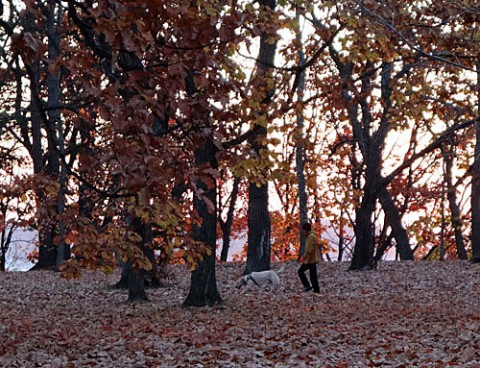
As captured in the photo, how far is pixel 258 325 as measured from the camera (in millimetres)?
12867

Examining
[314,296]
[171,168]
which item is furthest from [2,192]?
[314,296]

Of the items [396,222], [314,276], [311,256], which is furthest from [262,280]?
[396,222]

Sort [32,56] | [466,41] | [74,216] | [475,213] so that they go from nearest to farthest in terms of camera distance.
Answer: [32,56], [74,216], [466,41], [475,213]

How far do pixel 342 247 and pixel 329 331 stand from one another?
30.6m

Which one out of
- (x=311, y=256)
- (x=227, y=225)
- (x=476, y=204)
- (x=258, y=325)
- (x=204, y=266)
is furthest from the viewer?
(x=227, y=225)

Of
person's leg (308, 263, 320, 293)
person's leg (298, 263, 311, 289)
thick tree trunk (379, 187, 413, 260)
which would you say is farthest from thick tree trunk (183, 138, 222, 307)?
thick tree trunk (379, 187, 413, 260)

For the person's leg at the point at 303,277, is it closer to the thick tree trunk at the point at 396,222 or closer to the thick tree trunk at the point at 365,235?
the thick tree trunk at the point at 365,235

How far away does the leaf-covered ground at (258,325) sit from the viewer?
9695 millimetres

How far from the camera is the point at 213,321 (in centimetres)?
1358

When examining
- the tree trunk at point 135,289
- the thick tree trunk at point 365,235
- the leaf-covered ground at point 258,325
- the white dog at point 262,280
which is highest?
the thick tree trunk at point 365,235

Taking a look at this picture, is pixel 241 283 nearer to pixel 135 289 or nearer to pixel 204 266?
pixel 135 289

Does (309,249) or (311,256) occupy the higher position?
(309,249)

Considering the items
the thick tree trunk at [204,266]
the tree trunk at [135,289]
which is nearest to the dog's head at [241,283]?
the tree trunk at [135,289]

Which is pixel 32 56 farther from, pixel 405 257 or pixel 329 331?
pixel 405 257
